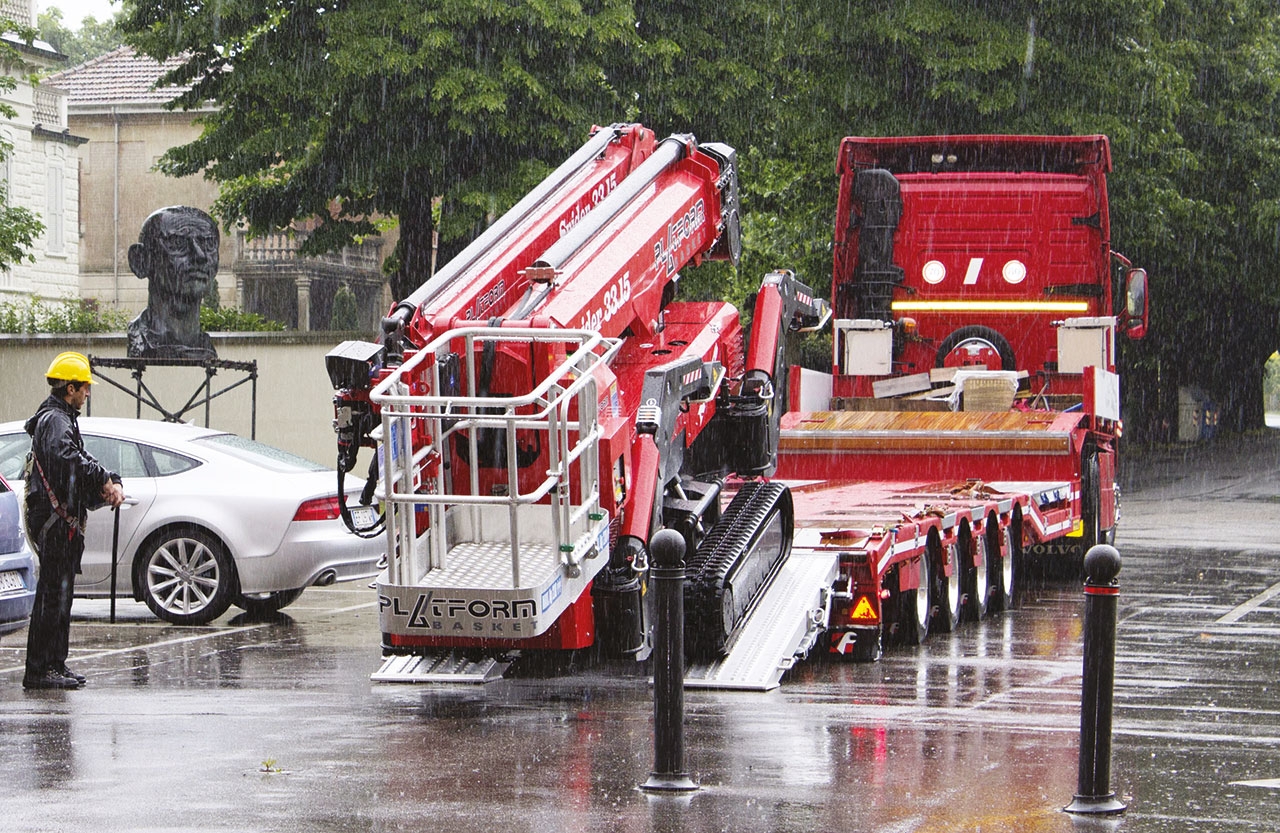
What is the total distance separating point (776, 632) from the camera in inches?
387

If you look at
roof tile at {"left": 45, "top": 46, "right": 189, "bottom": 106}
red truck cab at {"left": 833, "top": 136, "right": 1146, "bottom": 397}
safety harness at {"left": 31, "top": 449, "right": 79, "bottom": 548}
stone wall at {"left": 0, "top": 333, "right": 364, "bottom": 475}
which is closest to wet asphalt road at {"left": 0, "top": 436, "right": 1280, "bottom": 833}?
safety harness at {"left": 31, "top": 449, "right": 79, "bottom": 548}

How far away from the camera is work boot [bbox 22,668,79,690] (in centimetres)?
989

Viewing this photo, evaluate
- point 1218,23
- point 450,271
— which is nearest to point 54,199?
point 1218,23

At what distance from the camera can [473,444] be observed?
8836 mm

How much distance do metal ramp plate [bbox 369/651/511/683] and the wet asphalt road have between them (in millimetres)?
96

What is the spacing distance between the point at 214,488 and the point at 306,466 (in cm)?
96

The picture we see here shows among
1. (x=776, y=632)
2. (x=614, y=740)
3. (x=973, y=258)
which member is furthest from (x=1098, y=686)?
(x=973, y=258)

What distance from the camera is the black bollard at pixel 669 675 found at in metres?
6.97

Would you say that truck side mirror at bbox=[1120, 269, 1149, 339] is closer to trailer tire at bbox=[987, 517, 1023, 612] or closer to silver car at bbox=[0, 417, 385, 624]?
trailer tire at bbox=[987, 517, 1023, 612]

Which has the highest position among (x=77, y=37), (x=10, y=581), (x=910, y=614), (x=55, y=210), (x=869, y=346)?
(x=77, y=37)

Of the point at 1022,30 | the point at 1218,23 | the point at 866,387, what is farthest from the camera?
the point at 1218,23

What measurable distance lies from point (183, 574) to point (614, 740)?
548 centimetres

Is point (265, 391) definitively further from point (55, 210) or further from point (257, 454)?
point (55, 210)

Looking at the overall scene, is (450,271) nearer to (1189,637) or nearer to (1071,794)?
(1071,794)
